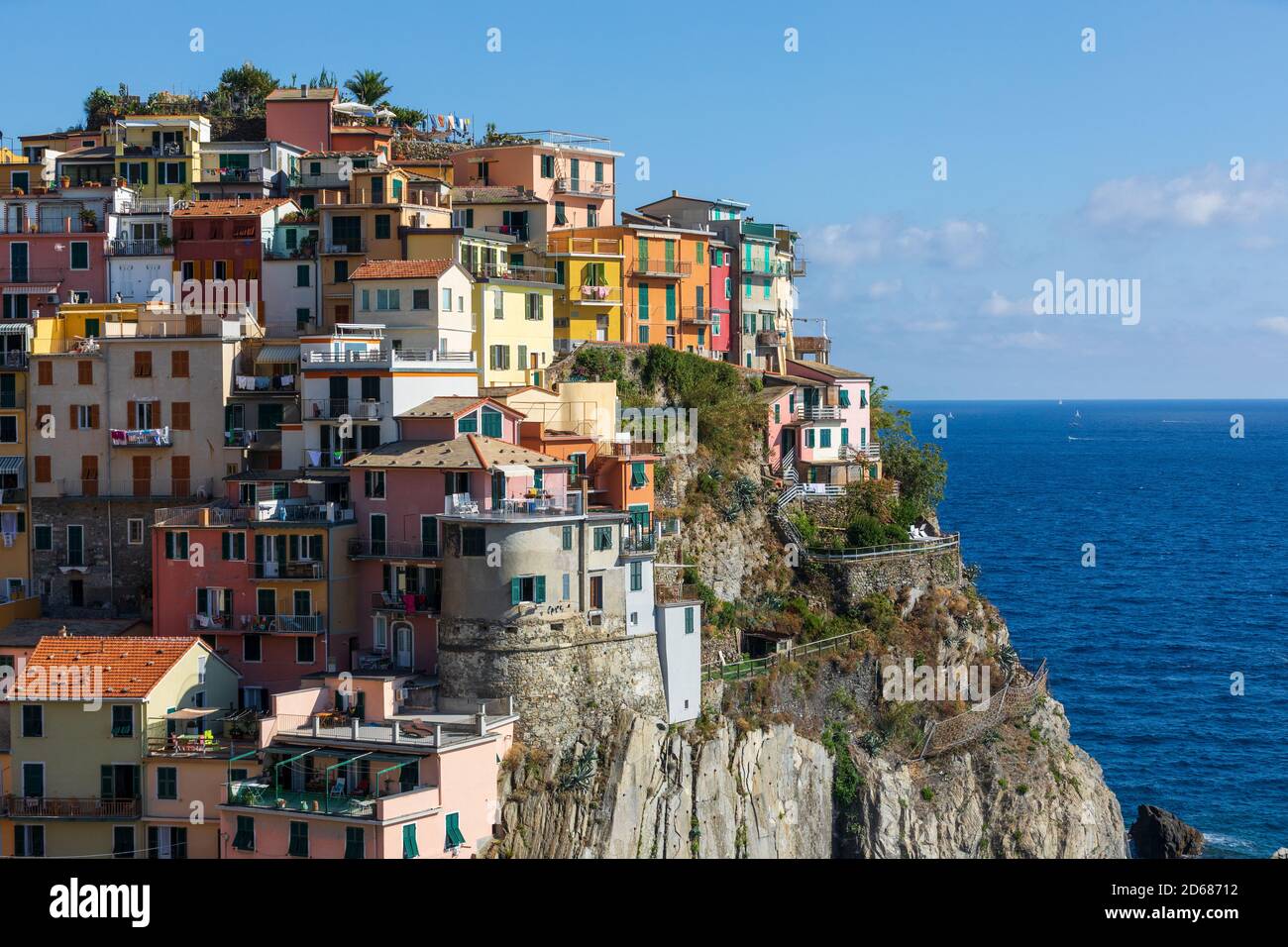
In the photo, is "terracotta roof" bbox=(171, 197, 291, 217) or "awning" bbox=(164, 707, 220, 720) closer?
"awning" bbox=(164, 707, 220, 720)

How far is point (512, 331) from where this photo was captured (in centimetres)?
6334

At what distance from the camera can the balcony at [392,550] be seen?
5031 centimetres

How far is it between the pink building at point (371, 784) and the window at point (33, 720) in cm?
650

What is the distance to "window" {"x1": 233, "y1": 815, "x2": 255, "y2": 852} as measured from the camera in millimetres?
44438

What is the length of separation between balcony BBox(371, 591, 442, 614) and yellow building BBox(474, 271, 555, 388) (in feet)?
37.9

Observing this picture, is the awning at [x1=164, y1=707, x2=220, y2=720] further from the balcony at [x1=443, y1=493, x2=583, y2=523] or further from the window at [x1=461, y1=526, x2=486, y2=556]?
the balcony at [x1=443, y1=493, x2=583, y2=523]

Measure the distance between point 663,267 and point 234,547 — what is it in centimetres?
2785

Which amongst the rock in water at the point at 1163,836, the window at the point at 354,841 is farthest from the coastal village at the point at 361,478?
the rock in water at the point at 1163,836

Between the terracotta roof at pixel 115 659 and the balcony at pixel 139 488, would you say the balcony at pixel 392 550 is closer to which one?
the terracotta roof at pixel 115 659

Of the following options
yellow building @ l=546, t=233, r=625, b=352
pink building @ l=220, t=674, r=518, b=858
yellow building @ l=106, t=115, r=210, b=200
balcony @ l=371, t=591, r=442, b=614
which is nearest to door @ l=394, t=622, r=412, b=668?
balcony @ l=371, t=591, r=442, b=614

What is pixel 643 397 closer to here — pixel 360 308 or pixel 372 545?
pixel 360 308

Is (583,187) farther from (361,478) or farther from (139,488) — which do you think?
(361,478)

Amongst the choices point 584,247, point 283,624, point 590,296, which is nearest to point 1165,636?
point 584,247
